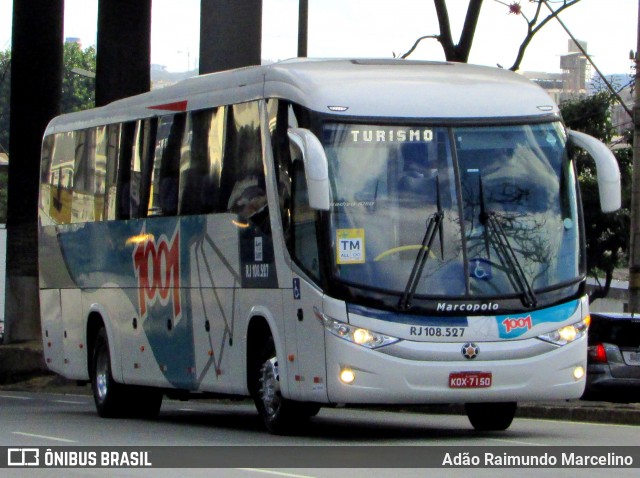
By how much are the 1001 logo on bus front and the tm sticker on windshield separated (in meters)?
3.97

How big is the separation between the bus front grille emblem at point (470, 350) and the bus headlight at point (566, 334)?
667mm

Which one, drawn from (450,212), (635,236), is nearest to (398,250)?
(450,212)

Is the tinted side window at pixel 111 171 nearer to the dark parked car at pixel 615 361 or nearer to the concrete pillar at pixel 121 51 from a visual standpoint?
the dark parked car at pixel 615 361

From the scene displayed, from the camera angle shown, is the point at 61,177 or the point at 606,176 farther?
the point at 61,177

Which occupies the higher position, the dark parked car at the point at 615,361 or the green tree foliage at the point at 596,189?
the green tree foliage at the point at 596,189

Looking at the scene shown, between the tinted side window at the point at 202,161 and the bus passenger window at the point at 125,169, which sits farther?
the bus passenger window at the point at 125,169

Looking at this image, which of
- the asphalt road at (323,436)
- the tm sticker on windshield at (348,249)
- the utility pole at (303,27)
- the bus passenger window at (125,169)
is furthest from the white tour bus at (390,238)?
the utility pole at (303,27)

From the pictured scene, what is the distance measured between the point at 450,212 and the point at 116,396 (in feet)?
23.6

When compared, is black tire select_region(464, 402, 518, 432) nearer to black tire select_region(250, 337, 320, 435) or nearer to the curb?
black tire select_region(250, 337, 320, 435)

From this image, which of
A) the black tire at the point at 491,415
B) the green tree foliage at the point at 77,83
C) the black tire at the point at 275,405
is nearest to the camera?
the black tire at the point at 275,405

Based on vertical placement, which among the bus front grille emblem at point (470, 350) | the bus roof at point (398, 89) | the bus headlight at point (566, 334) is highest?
the bus roof at point (398, 89)

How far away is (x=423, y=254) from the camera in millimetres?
14141

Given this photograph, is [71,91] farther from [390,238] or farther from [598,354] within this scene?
[390,238]

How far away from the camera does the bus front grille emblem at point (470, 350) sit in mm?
14109
